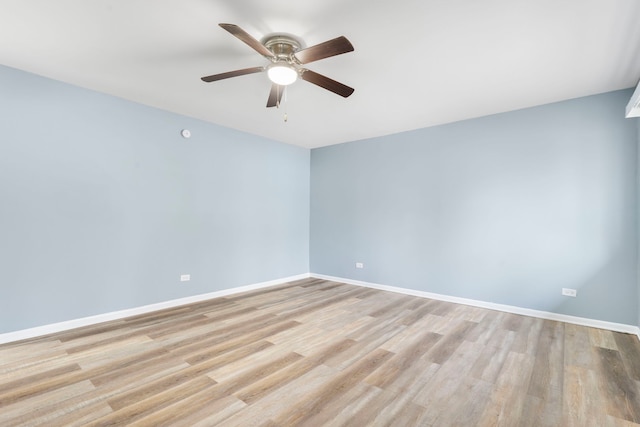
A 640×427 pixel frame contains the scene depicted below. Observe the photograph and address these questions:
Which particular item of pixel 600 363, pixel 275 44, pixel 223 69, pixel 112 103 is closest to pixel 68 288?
pixel 112 103

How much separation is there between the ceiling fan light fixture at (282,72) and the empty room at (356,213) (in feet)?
0.06

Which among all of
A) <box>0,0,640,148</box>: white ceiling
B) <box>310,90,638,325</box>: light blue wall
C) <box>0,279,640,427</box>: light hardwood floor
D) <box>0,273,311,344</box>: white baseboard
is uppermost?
<box>0,0,640,148</box>: white ceiling

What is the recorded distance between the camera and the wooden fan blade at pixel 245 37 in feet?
5.81

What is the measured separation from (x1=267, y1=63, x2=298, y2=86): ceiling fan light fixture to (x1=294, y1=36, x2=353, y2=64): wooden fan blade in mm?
140

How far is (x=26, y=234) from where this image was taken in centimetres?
295

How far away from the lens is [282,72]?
2340 millimetres

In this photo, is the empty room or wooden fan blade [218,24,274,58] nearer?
wooden fan blade [218,24,274,58]

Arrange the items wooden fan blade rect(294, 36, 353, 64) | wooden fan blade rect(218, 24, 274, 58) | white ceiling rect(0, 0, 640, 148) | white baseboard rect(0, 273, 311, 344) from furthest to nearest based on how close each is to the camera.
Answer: white baseboard rect(0, 273, 311, 344) → white ceiling rect(0, 0, 640, 148) → wooden fan blade rect(294, 36, 353, 64) → wooden fan blade rect(218, 24, 274, 58)

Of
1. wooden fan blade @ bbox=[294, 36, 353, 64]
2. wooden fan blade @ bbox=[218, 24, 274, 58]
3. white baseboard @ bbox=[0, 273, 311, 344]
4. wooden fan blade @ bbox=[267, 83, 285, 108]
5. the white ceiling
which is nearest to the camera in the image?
wooden fan blade @ bbox=[218, 24, 274, 58]

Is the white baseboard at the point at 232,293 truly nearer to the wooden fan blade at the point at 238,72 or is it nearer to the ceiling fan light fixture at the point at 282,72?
the wooden fan blade at the point at 238,72

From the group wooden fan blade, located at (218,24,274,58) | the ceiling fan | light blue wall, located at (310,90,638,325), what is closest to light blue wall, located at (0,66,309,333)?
the ceiling fan

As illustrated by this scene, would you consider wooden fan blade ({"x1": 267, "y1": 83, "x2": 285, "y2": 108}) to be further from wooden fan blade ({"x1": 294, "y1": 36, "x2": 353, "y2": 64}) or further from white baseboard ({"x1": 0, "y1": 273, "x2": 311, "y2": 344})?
white baseboard ({"x1": 0, "y1": 273, "x2": 311, "y2": 344})

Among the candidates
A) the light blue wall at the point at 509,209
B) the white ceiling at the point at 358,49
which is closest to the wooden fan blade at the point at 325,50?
the white ceiling at the point at 358,49

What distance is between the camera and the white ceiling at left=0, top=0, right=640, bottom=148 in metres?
2.03
